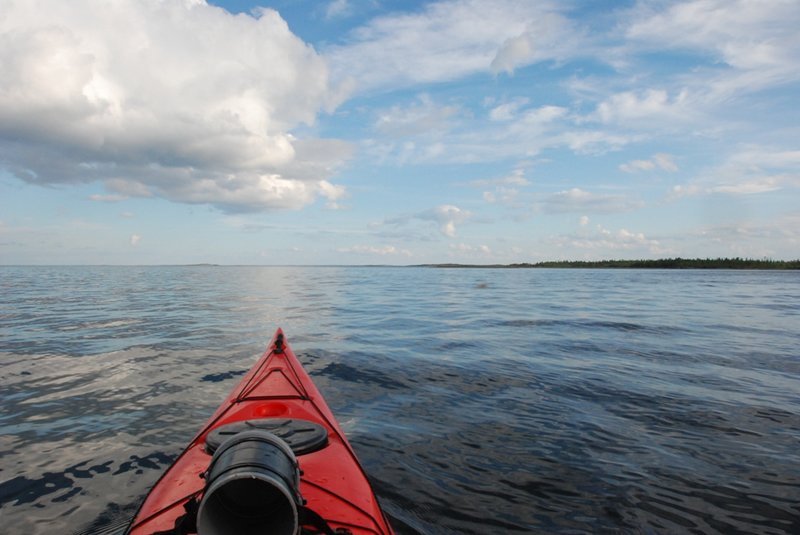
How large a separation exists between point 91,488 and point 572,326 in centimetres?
1557

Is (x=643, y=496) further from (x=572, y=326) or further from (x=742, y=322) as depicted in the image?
(x=742, y=322)

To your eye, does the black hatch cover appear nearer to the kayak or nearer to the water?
the kayak

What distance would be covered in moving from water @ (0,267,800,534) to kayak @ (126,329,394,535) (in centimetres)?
112

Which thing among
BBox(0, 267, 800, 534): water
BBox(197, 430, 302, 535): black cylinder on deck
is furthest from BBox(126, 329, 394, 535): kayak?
BBox(0, 267, 800, 534): water

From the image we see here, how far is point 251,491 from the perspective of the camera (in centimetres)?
280

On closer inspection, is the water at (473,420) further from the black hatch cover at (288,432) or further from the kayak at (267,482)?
the black hatch cover at (288,432)

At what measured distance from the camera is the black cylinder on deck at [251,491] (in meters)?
2.47

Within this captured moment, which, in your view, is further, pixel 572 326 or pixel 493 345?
pixel 572 326

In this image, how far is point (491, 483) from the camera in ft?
17.0

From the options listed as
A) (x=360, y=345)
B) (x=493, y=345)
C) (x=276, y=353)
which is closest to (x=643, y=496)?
(x=276, y=353)

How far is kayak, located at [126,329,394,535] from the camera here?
256 cm

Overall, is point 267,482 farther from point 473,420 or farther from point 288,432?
point 473,420

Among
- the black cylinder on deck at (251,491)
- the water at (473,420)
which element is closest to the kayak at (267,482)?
the black cylinder on deck at (251,491)

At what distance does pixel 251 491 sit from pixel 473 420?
4.94 m
